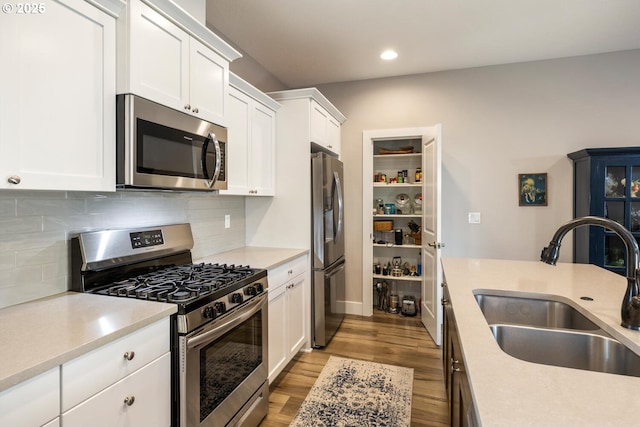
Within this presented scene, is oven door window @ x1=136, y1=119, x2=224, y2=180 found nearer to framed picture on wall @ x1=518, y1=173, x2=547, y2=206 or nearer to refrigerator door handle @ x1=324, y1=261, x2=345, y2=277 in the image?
refrigerator door handle @ x1=324, y1=261, x2=345, y2=277

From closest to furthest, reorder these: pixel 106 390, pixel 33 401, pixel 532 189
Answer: pixel 33 401 < pixel 106 390 < pixel 532 189

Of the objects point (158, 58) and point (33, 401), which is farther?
point (158, 58)

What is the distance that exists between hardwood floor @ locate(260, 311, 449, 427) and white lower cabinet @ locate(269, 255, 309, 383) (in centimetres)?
14

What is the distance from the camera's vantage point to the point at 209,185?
197 cm

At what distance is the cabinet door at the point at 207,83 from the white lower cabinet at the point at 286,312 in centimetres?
109

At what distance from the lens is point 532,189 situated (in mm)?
3428

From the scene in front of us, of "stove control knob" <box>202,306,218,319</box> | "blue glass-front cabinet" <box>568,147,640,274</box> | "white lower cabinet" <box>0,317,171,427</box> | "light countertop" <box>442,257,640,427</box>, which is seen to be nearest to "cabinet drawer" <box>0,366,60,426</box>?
"white lower cabinet" <box>0,317,171,427</box>

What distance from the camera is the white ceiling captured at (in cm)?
244

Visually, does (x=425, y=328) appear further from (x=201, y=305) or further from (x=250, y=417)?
(x=201, y=305)

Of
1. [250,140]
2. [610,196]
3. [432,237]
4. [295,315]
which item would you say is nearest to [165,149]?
[250,140]

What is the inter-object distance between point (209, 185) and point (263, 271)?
0.60 metres

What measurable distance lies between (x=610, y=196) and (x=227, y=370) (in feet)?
11.2

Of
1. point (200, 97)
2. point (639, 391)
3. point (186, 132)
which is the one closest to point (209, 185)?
point (186, 132)

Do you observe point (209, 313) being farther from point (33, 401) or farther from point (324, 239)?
point (324, 239)
